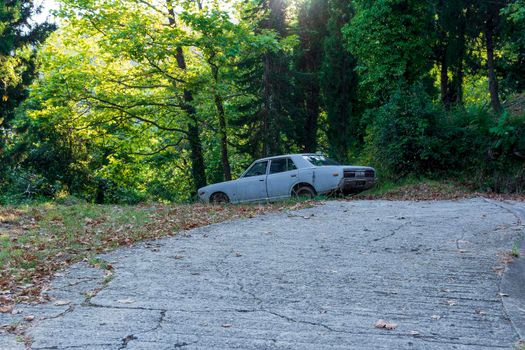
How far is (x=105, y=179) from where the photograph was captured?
25.4 meters

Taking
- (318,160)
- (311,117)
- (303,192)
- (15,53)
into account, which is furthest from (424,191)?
(15,53)

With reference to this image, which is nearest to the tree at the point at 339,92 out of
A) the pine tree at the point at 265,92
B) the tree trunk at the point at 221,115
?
the pine tree at the point at 265,92

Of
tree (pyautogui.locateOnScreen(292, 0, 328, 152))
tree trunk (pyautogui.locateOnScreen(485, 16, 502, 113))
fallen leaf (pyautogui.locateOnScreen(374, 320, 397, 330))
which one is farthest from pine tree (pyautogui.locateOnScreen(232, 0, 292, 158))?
fallen leaf (pyautogui.locateOnScreen(374, 320, 397, 330))

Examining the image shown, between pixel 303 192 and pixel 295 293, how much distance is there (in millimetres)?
9580

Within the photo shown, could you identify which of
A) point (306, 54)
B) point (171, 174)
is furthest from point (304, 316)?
point (171, 174)

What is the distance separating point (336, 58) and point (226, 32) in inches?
305

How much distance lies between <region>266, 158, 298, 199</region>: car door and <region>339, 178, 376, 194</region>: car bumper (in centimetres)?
140

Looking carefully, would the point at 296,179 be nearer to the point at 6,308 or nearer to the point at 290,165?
the point at 290,165

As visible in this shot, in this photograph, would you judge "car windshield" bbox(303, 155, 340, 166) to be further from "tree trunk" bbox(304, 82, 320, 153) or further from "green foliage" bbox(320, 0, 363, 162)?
"tree trunk" bbox(304, 82, 320, 153)

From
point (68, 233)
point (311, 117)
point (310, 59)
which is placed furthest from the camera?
point (310, 59)

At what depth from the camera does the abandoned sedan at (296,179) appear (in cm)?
1452

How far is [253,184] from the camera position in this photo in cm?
1564

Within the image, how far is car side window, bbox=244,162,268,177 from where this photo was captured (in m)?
15.7

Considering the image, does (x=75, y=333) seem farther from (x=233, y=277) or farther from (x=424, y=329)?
(x=424, y=329)
